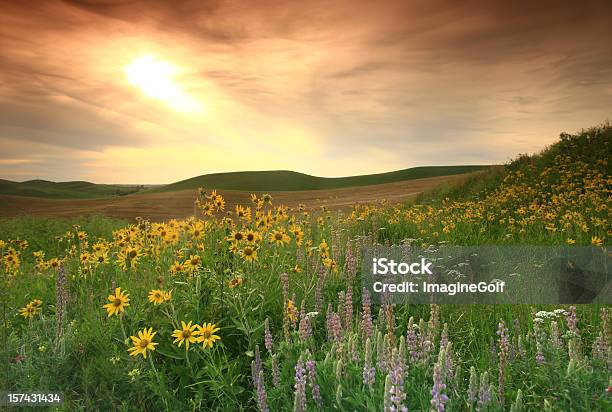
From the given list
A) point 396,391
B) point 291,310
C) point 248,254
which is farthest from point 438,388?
point 248,254

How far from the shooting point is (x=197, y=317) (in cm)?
436

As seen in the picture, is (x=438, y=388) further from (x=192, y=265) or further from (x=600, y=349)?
(x=192, y=265)

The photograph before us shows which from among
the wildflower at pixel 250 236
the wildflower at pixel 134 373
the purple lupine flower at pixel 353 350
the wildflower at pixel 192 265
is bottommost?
the wildflower at pixel 134 373

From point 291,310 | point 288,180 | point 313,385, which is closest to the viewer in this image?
point 313,385

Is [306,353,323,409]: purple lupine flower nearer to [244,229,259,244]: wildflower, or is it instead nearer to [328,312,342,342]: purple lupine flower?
[328,312,342,342]: purple lupine flower

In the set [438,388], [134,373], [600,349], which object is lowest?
[134,373]

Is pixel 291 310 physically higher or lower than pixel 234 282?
lower

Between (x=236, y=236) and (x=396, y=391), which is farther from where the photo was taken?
(x=236, y=236)

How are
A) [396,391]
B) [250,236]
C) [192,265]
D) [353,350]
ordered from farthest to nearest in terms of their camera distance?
[250,236]
[192,265]
[353,350]
[396,391]

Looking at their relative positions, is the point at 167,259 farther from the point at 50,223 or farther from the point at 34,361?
the point at 50,223

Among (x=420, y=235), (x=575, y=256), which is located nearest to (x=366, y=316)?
(x=575, y=256)

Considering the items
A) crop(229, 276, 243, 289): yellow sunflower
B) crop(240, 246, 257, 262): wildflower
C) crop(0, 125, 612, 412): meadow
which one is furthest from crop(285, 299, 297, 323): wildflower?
crop(240, 246, 257, 262): wildflower

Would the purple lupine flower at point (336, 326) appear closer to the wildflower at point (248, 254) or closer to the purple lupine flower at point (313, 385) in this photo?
the purple lupine flower at point (313, 385)

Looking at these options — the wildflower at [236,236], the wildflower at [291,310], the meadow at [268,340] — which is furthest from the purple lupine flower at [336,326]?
the wildflower at [236,236]
